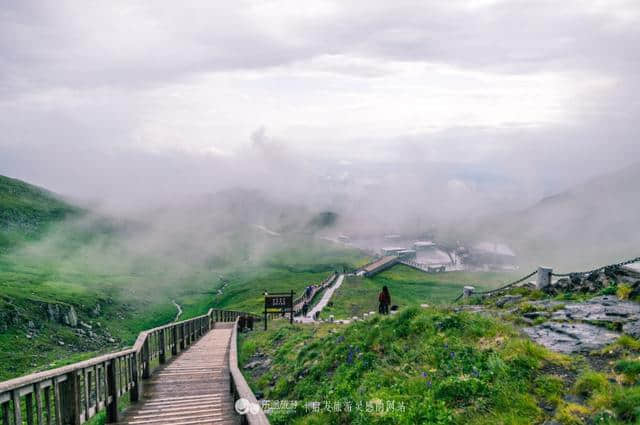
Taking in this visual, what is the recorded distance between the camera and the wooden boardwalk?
393 inches

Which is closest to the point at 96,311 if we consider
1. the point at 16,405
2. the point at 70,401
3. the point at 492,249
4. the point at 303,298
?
the point at 303,298

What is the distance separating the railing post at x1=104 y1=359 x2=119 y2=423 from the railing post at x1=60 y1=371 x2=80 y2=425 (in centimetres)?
149

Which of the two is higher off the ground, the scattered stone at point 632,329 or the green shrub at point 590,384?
the scattered stone at point 632,329

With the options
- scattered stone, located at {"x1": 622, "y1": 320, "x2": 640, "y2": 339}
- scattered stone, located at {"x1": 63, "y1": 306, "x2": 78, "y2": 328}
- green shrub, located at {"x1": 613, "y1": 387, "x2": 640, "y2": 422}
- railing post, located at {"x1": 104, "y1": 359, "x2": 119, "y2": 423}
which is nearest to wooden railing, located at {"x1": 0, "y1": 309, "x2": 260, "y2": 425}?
railing post, located at {"x1": 104, "y1": 359, "x2": 119, "y2": 423}

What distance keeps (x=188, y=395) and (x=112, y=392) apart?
7.47 feet

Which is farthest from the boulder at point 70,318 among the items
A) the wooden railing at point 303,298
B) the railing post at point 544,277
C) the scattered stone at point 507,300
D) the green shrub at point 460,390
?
the green shrub at point 460,390

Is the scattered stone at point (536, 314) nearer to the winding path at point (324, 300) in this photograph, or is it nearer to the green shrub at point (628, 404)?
the green shrub at point (628, 404)

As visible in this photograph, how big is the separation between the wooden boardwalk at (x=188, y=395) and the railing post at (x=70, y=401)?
64.4 inches

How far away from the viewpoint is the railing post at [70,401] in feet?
28.1

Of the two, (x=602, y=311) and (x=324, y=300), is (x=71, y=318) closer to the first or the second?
(x=324, y=300)

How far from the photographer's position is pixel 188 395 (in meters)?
12.1

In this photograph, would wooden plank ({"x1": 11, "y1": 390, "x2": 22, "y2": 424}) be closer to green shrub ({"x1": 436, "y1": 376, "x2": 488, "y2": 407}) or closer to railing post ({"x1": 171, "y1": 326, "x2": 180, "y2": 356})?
green shrub ({"x1": 436, "y1": 376, "x2": 488, "y2": 407})

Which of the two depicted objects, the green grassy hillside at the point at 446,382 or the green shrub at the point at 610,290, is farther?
the green shrub at the point at 610,290

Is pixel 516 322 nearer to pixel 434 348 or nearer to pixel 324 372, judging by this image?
pixel 434 348
